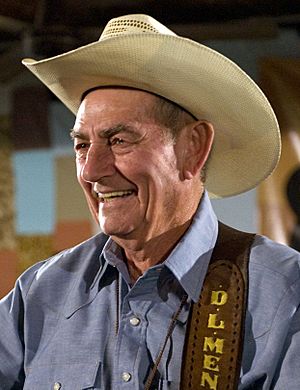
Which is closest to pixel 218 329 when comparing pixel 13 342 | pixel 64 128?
pixel 13 342

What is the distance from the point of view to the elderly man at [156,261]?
164 cm

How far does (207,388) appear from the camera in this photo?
164 cm

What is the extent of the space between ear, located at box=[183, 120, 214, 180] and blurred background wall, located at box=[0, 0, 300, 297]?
2434 mm

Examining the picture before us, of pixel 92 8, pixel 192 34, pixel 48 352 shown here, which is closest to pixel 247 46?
pixel 192 34

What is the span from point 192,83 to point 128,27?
0.17 m

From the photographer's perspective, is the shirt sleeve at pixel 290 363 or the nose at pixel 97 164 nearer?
the shirt sleeve at pixel 290 363

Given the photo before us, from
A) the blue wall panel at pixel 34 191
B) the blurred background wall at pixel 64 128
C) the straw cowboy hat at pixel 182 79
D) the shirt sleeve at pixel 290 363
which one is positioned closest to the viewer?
the shirt sleeve at pixel 290 363

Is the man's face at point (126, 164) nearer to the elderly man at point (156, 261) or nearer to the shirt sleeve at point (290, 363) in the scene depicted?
the elderly man at point (156, 261)

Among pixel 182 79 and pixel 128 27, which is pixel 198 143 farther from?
pixel 128 27

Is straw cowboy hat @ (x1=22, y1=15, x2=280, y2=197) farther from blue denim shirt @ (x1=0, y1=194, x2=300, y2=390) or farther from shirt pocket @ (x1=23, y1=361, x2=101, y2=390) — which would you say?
shirt pocket @ (x1=23, y1=361, x2=101, y2=390)

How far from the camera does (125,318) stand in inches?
Result: 68.2

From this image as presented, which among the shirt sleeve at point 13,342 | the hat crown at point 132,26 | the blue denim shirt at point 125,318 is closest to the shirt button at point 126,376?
the blue denim shirt at point 125,318

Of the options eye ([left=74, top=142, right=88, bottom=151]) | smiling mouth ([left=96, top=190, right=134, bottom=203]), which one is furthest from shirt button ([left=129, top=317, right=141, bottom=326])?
eye ([left=74, top=142, right=88, bottom=151])

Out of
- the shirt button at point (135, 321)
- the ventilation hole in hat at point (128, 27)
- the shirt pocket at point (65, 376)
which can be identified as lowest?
the shirt pocket at point (65, 376)
